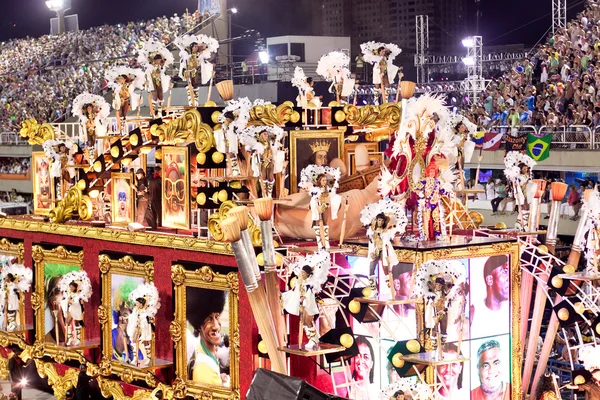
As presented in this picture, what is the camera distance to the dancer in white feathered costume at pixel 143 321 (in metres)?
14.0

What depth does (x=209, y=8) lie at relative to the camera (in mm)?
34000

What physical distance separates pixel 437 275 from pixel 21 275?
7.02m

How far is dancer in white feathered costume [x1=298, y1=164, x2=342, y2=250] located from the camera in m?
12.2

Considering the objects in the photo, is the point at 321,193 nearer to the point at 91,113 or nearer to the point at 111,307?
the point at 111,307

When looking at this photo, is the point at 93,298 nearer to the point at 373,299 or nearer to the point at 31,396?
the point at 31,396

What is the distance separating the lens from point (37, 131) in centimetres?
1720

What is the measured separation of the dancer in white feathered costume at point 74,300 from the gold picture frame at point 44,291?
18cm

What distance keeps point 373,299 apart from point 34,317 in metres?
6.39

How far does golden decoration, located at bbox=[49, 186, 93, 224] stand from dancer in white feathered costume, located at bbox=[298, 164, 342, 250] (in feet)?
14.4

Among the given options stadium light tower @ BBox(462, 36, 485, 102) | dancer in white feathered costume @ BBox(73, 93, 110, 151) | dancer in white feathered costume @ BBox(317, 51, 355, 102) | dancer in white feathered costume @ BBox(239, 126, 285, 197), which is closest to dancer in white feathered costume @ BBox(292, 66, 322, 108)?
dancer in white feathered costume @ BBox(317, 51, 355, 102)

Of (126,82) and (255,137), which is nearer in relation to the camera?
(255,137)

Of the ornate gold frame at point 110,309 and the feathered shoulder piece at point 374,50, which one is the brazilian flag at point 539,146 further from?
the ornate gold frame at point 110,309

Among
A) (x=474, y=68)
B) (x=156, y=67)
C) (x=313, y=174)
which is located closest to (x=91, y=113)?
(x=156, y=67)

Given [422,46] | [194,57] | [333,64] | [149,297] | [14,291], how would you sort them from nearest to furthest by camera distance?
1. [149,297]
2. [194,57]
3. [333,64]
4. [14,291]
5. [422,46]
